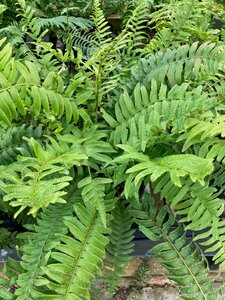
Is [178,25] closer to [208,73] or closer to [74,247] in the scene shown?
[208,73]

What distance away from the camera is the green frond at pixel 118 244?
1479mm

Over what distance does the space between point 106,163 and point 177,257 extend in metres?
0.39

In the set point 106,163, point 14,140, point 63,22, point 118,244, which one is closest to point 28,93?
point 14,140

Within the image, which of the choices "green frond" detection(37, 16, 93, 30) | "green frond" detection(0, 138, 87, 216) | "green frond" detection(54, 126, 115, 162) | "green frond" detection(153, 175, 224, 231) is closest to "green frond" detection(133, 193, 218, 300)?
"green frond" detection(153, 175, 224, 231)

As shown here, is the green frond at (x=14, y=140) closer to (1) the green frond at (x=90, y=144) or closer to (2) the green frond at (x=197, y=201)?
(1) the green frond at (x=90, y=144)

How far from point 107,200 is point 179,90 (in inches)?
17.2

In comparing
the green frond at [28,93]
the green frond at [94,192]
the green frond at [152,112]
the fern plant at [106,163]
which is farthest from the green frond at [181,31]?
the green frond at [94,192]

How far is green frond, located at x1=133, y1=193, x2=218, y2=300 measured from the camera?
137 centimetres

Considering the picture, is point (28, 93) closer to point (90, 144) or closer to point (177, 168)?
point (90, 144)

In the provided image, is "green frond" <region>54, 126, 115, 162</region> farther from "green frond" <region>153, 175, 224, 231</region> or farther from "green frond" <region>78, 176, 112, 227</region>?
"green frond" <region>153, 175, 224, 231</region>

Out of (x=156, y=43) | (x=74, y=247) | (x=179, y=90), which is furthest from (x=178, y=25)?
(x=74, y=247)

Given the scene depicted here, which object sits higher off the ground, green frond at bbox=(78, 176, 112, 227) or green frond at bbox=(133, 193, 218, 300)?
green frond at bbox=(78, 176, 112, 227)

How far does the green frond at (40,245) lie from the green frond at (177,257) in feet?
0.82

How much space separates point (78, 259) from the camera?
122cm
